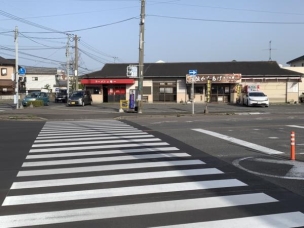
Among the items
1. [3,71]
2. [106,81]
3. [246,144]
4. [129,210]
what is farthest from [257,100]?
[3,71]

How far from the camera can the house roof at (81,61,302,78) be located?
51156 mm

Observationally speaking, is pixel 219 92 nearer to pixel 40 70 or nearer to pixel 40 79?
pixel 40 79

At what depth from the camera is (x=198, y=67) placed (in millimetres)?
54031

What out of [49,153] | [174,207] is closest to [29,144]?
[49,153]

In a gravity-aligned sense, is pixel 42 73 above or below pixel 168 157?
above

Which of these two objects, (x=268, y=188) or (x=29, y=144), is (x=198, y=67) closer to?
(x=29, y=144)

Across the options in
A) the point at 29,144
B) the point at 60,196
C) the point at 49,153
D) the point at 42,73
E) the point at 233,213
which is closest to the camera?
the point at 233,213

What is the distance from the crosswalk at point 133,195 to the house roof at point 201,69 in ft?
135

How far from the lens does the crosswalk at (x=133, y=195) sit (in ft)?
18.1

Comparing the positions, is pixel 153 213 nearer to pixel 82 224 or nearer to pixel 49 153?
pixel 82 224

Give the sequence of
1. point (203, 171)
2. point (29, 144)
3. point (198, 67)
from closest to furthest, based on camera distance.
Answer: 1. point (203, 171)
2. point (29, 144)
3. point (198, 67)

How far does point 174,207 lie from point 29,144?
8769 millimetres

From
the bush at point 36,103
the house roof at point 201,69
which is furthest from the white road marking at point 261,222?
the house roof at point 201,69

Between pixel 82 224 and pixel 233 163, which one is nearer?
pixel 82 224
